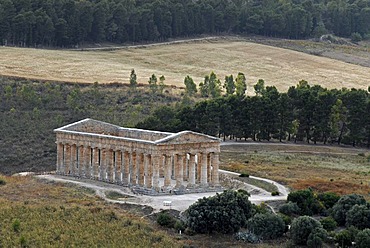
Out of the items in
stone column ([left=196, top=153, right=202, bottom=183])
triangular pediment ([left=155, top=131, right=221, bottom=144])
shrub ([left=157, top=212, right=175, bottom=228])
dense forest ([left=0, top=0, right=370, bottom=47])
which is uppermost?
dense forest ([left=0, top=0, right=370, bottom=47])

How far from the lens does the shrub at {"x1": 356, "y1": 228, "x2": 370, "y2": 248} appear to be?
7338 centimetres

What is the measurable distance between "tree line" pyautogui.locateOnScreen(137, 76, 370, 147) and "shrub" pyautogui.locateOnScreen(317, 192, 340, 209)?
3443cm

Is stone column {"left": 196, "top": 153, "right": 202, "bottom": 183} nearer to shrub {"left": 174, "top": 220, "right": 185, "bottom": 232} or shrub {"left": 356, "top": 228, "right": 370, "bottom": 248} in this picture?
shrub {"left": 174, "top": 220, "right": 185, "bottom": 232}

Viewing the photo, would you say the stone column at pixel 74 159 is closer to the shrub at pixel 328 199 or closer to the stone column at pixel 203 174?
the stone column at pixel 203 174

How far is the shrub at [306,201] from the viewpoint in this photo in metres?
84.6

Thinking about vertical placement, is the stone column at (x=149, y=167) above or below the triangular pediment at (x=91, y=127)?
below

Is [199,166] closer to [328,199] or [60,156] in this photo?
[328,199]

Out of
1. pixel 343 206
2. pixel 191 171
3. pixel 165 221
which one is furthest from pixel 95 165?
pixel 343 206

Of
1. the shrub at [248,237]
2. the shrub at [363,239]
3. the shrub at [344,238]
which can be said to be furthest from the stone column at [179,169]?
the shrub at [363,239]

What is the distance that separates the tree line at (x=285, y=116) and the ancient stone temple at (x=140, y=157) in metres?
21.6

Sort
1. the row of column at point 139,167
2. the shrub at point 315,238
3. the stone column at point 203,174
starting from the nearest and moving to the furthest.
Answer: the shrub at point 315,238
the row of column at point 139,167
the stone column at point 203,174

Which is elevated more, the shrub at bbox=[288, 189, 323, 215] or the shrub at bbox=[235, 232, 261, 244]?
the shrub at bbox=[288, 189, 323, 215]

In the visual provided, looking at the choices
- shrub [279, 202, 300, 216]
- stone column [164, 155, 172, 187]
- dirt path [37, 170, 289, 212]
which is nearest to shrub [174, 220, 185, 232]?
dirt path [37, 170, 289, 212]

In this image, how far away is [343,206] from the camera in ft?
270
